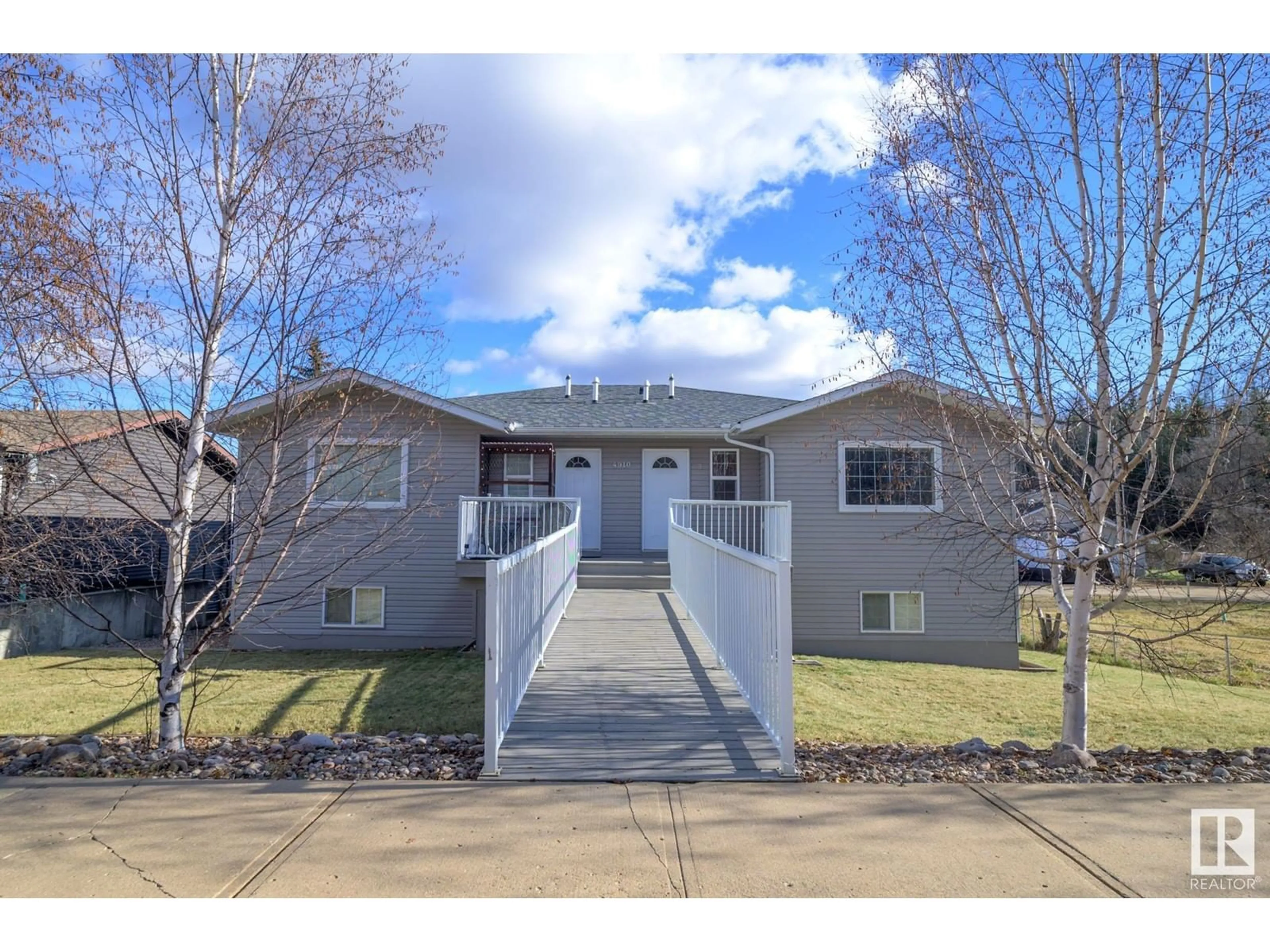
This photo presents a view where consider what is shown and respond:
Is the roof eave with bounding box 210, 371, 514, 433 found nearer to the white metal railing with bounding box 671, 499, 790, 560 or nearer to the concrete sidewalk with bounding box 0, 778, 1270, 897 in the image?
the concrete sidewalk with bounding box 0, 778, 1270, 897

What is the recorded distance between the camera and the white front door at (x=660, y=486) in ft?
48.0

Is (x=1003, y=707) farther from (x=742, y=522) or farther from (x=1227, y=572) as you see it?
(x=742, y=522)

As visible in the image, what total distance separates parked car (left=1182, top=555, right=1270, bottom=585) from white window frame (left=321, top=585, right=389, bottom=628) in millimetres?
11053

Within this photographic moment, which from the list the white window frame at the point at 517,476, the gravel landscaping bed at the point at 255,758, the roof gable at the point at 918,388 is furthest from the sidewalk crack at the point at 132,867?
the white window frame at the point at 517,476

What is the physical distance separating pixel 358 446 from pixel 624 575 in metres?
7.40

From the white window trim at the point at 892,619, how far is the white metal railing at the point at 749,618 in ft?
14.3

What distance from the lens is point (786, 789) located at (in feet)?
12.7

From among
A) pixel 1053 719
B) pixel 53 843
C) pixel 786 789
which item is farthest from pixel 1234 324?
pixel 53 843

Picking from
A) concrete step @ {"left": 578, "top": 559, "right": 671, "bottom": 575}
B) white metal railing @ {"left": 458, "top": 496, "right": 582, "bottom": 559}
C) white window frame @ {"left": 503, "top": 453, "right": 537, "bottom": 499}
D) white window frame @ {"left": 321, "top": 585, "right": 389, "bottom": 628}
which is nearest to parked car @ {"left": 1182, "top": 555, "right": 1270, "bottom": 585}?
concrete step @ {"left": 578, "top": 559, "right": 671, "bottom": 575}

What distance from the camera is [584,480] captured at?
579 inches

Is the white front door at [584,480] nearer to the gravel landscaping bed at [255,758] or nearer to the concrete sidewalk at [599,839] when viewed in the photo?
the gravel landscaping bed at [255,758]

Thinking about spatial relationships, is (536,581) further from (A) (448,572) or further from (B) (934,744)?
(A) (448,572)

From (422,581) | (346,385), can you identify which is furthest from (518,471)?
(346,385)

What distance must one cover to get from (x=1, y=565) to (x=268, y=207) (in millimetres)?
3295
